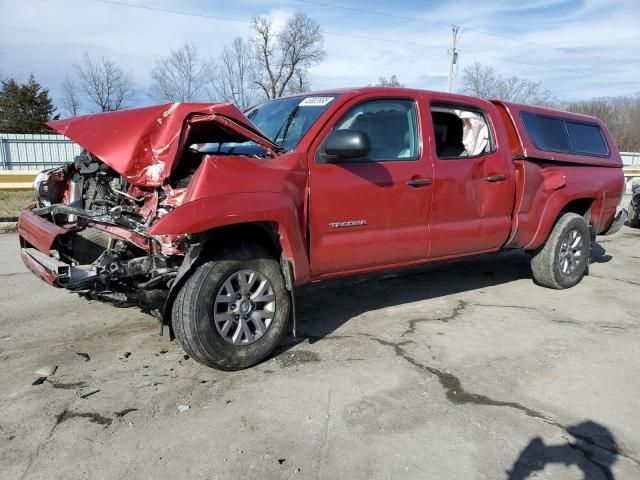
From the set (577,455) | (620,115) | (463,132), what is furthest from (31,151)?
(620,115)

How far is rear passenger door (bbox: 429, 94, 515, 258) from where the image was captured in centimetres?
454

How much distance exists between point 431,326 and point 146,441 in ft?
8.72

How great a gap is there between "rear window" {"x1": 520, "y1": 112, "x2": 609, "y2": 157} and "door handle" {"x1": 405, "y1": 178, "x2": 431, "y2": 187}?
5.75 feet

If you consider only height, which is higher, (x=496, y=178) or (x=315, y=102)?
(x=315, y=102)

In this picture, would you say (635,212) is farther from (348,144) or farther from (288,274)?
(288,274)

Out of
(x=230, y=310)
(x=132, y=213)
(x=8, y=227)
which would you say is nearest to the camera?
(x=230, y=310)

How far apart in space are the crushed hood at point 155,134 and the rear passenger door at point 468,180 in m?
1.71

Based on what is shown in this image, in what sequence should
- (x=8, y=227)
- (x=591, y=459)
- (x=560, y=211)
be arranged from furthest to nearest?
(x=8, y=227)
(x=560, y=211)
(x=591, y=459)

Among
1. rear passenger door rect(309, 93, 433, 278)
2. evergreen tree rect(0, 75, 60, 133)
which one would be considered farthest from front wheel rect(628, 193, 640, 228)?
evergreen tree rect(0, 75, 60, 133)

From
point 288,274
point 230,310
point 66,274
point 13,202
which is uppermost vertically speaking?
point 66,274

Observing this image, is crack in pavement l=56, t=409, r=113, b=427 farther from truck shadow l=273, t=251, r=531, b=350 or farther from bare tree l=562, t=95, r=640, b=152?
bare tree l=562, t=95, r=640, b=152

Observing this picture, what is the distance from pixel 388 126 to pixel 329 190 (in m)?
0.91

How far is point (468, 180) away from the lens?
15.4ft

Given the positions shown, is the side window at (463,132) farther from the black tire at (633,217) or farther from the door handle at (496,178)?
the black tire at (633,217)
